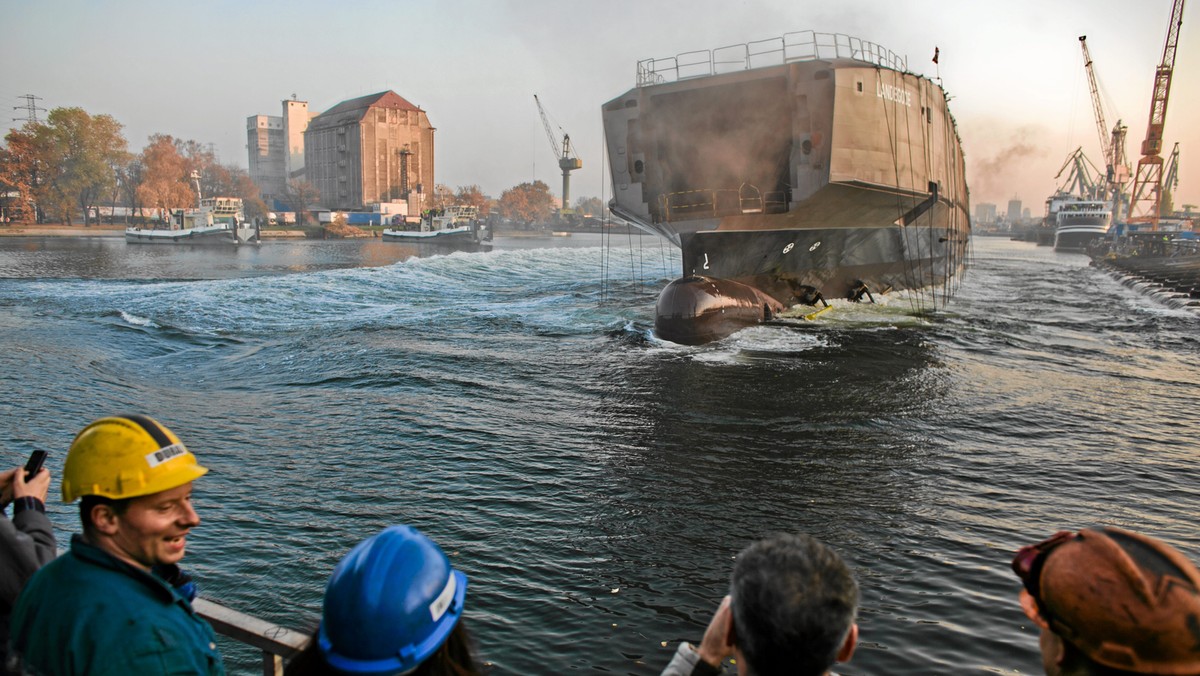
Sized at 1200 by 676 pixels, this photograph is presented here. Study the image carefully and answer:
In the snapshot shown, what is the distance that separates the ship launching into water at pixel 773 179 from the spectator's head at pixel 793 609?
15225 mm

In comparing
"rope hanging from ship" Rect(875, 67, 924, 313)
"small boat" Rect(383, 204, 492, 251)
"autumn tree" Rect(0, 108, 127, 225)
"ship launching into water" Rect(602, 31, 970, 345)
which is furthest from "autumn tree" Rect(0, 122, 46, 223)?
"rope hanging from ship" Rect(875, 67, 924, 313)

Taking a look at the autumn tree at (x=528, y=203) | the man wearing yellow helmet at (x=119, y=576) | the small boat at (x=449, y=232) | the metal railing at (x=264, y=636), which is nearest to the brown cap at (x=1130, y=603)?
the man wearing yellow helmet at (x=119, y=576)

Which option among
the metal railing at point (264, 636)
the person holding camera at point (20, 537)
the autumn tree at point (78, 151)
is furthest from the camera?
the autumn tree at point (78, 151)

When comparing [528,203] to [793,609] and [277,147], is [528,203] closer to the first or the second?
[277,147]

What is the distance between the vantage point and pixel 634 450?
934 cm

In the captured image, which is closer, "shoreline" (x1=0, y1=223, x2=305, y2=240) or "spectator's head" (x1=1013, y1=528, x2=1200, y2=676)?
"spectator's head" (x1=1013, y1=528, x2=1200, y2=676)

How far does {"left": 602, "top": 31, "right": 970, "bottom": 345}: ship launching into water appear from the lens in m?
17.7

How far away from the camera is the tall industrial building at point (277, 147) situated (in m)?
148

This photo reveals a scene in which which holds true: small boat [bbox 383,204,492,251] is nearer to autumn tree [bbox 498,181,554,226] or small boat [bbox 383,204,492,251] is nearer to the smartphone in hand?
the smartphone in hand

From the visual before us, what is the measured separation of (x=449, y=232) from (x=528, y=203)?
8979 cm

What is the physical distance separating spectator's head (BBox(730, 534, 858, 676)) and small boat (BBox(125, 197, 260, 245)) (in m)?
72.9

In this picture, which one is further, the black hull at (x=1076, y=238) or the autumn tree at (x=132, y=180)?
the autumn tree at (x=132, y=180)

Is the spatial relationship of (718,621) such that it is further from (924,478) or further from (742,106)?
(742,106)

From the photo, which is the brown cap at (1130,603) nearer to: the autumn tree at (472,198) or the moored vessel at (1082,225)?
the moored vessel at (1082,225)
